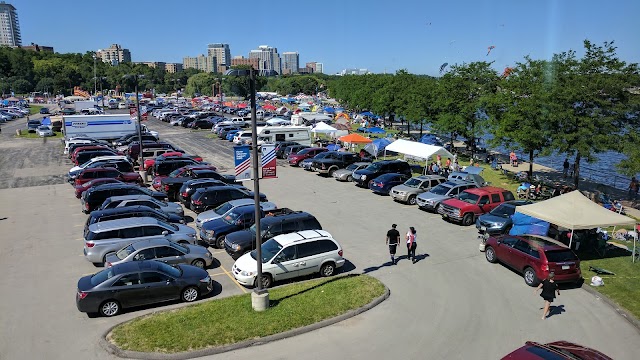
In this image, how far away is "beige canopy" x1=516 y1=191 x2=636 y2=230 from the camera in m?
16.9

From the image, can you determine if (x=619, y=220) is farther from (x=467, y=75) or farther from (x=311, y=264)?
(x=467, y=75)

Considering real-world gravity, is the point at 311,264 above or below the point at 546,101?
below

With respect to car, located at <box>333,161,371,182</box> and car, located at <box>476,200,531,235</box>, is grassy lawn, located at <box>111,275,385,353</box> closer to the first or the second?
car, located at <box>476,200,531,235</box>

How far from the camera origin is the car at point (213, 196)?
2220cm

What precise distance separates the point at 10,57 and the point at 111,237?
576ft

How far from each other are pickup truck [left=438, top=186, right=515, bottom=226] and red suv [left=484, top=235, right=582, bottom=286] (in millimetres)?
5363

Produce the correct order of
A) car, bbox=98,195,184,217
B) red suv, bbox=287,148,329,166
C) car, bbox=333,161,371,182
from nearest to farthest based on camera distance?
car, bbox=98,195,184,217, car, bbox=333,161,371,182, red suv, bbox=287,148,329,166

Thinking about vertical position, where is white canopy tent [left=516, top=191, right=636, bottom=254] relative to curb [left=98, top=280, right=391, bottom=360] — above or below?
above

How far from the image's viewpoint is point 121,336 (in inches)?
435

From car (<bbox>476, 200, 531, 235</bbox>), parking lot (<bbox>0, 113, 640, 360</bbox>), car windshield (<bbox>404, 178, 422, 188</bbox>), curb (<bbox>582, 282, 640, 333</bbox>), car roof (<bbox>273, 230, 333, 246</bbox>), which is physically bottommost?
curb (<bbox>582, 282, 640, 333</bbox>)

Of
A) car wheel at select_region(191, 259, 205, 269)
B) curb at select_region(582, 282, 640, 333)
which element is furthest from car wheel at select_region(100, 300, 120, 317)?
curb at select_region(582, 282, 640, 333)

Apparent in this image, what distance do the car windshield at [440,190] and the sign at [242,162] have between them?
13560mm

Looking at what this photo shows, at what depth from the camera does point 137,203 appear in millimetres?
20219

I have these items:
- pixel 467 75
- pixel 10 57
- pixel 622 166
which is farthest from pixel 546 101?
pixel 10 57
